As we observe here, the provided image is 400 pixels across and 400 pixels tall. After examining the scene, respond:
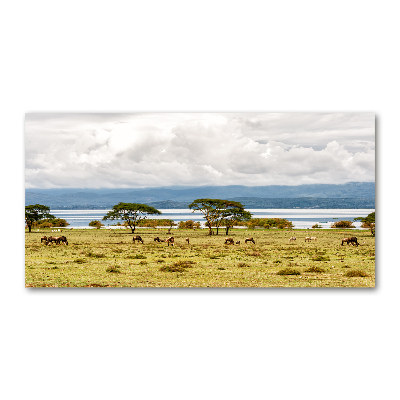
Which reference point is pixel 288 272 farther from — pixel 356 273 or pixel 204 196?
pixel 204 196

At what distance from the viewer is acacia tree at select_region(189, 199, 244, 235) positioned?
1157 centimetres

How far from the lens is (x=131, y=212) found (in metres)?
11.9

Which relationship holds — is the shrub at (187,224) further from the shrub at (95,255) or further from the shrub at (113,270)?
the shrub at (95,255)

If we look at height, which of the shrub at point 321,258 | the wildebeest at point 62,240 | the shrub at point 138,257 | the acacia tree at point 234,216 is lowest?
the shrub at point 321,258

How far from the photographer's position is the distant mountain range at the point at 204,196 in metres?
11.4

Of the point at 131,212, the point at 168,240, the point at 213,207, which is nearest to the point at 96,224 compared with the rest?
the point at 131,212

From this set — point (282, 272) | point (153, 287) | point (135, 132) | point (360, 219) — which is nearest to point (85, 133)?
point (135, 132)

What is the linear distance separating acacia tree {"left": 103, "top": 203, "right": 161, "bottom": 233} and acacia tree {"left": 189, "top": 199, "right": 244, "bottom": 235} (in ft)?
2.84

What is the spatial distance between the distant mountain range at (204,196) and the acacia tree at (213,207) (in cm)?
10

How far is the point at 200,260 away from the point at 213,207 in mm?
1161

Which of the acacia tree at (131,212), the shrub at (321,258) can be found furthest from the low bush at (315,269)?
the acacia tree at (131,212)

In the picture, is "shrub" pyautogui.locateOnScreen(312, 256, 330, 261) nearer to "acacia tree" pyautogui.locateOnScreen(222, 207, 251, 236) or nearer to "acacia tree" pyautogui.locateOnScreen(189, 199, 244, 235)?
"acacia tree" pyautogui.locateOnScreen(222, 207, 251, 236)
